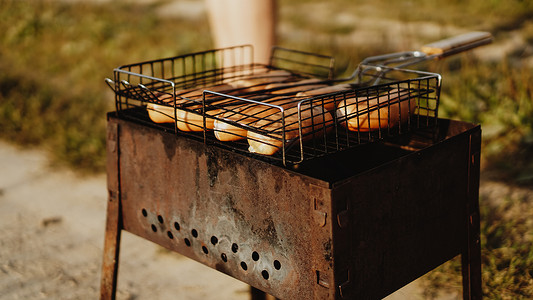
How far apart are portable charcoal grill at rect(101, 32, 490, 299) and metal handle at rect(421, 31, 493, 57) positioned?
0.24 metres

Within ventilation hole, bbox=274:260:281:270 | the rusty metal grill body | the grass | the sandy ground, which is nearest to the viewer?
the rusty metal grill body

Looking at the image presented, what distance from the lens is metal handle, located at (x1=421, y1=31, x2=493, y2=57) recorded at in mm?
2158

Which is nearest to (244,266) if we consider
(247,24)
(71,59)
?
(247,24)

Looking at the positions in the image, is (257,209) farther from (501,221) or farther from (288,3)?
(288,3)

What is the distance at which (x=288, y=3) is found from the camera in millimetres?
7926

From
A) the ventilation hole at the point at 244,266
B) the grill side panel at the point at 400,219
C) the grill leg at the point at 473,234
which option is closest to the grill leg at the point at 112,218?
the ventilation hole at the point at 244,266

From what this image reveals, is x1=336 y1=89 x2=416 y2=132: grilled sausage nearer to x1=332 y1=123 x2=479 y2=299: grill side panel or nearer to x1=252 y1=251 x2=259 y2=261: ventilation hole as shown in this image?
x1=332 y1=123 x2=479 y2=299: grill side panel

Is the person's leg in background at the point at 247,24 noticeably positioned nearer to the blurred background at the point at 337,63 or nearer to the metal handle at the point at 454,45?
the metal handle at the point at 454,45

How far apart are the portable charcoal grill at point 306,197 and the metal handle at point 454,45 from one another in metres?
0.24

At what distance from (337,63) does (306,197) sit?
3.59 m

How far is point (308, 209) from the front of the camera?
1.58 meters

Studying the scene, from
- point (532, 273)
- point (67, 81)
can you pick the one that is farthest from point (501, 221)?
point (67, 81)

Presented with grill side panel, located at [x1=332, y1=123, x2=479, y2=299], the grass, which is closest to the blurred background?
the grass

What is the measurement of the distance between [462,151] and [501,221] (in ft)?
4.48
